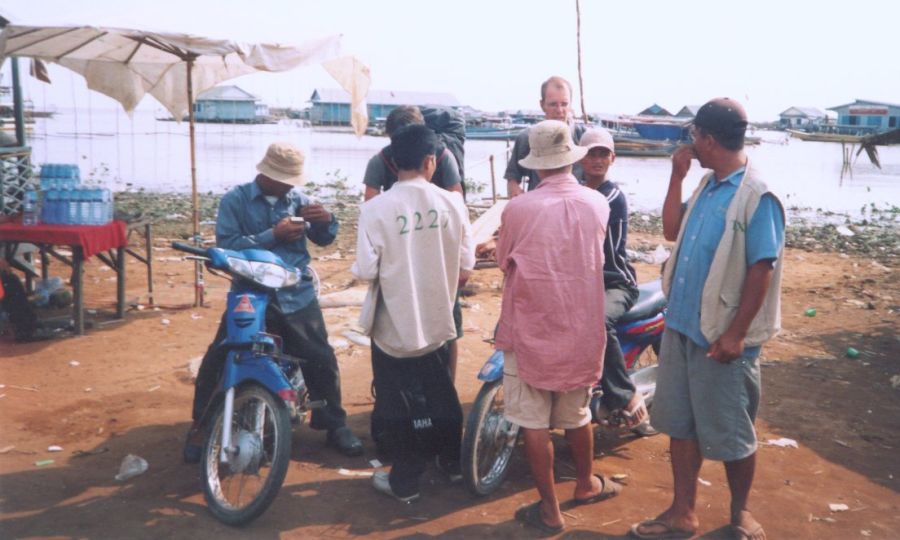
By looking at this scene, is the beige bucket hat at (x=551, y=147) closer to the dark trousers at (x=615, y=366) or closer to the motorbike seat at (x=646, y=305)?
the dark trousers at (x=615, y=366)

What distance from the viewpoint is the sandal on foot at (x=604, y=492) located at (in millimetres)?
3852

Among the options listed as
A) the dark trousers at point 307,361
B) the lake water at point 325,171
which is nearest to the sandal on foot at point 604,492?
the dark trousers at point 307,361

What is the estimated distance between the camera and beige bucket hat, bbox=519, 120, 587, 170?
3.39m

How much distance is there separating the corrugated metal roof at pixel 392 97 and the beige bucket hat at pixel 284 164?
55.2 meters

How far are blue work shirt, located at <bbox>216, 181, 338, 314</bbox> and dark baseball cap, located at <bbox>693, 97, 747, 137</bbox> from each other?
2.06m

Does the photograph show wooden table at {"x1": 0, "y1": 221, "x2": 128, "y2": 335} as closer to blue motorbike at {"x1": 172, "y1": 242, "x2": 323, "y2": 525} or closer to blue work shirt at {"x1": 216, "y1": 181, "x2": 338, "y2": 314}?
blue work shirt at {"x1": 216, "y1": 181, "x2": 338, "y2": 314}

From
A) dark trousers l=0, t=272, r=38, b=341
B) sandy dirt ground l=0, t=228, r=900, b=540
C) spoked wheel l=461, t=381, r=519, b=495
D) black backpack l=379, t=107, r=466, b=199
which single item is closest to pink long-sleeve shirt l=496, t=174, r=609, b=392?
spoked wheel l=461, t=381, r=519, b=495

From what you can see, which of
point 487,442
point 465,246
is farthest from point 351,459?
point 465,246

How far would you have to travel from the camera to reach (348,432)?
14.5 feet

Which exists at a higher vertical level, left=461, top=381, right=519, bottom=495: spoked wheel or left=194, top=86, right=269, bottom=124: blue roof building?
left=194, top=86, right=269, bottom=124: blue roof building

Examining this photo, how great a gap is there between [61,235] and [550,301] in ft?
15.3

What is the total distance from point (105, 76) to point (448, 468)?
713cm

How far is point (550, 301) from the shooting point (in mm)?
3342

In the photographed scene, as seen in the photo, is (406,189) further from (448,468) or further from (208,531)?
(208,531)
